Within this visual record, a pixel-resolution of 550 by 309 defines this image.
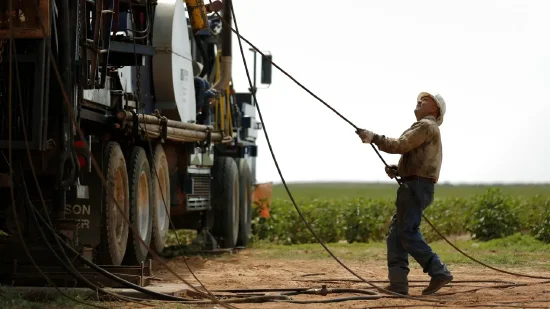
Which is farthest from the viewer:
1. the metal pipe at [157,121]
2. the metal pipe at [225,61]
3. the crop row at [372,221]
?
the crop row at [372,221]

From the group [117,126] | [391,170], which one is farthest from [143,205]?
[391,170]

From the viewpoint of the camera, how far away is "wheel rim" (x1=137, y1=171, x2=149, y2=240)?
15.8 meters

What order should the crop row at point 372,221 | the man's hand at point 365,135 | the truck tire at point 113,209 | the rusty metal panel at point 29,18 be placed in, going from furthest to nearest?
the crop row at point 372,221 < the truck tire at point 113,209 < the man's hand at point 365,135 < the rusty metal panel at point 29,18

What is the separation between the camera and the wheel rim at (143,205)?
1575cm

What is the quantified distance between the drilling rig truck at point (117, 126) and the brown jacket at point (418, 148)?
2.10 metres

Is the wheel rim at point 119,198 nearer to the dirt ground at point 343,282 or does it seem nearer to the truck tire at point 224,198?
the dirt ground at point 343,282

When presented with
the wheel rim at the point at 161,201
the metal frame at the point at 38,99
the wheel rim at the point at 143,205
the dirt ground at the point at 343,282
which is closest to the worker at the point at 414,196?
the dirt ground at the point at 343,282

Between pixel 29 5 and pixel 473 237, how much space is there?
1612 cm

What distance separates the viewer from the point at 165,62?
658 inches

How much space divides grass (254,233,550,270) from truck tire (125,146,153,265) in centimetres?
390

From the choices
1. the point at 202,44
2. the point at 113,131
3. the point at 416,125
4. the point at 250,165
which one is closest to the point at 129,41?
the point at 113,131

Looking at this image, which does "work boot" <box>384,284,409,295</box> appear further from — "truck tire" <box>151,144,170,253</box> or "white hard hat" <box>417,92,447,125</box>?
"truck tire" <box>151,144,170,253</box>

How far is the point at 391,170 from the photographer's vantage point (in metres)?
12.7

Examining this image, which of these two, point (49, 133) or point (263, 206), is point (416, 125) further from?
point (263, 206)
